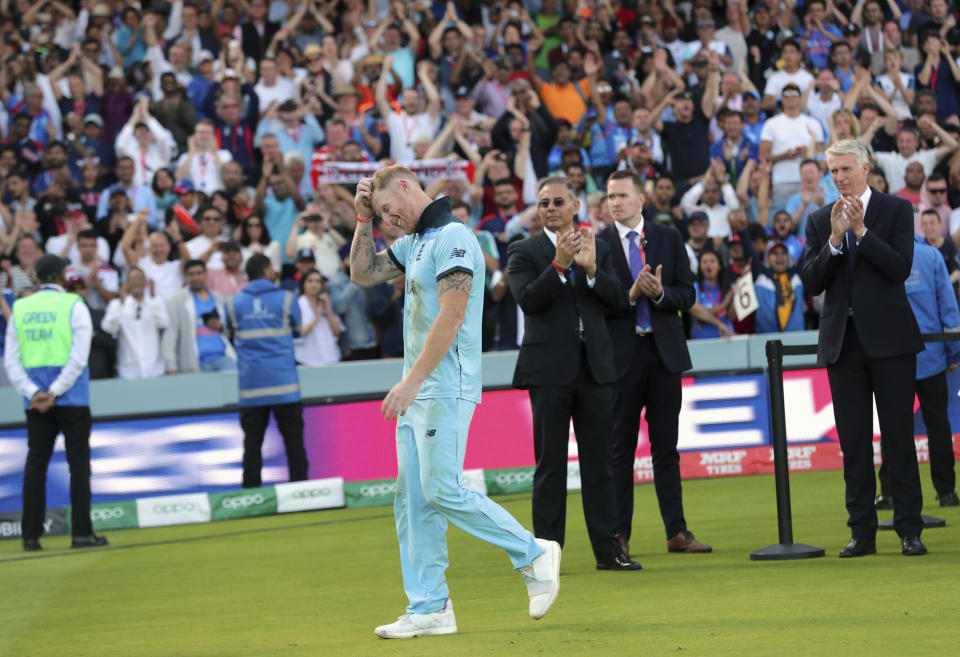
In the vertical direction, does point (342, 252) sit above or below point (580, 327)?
above

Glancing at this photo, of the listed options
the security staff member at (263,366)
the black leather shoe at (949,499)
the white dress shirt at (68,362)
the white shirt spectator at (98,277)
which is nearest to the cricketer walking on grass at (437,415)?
the black leather shoe at (949,499)

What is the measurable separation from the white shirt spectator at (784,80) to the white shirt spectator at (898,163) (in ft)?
6.67

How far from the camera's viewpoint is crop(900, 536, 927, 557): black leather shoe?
8.06m

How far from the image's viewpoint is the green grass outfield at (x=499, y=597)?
5918mm

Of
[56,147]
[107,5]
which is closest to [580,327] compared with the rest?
[56,147]

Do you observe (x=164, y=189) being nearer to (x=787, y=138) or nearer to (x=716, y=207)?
(x=716, y=207)

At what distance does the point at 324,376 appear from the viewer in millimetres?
15188

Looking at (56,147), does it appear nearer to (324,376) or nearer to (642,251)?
(324,376)

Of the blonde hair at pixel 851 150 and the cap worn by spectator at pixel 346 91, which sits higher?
the cap worn by spectator at pixel 346 91

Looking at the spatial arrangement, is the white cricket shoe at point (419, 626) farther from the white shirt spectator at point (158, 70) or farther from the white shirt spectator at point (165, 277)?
the white shirt spectator at point (158, 70)

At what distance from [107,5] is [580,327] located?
1466cm

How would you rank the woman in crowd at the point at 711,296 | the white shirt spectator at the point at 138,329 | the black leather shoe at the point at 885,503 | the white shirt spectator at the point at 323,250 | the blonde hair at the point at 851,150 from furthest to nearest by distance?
the white shirt spectator at the point at 323,250
the woman in crowd at the point at 711,296
the white shirt spectator at the point at 138,329
the black leather shoe at the point at 885,503
the blonde hair at the point at 851,150

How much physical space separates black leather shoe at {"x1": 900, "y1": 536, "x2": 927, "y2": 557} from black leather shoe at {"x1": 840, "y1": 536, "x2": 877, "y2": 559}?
201 millimetres

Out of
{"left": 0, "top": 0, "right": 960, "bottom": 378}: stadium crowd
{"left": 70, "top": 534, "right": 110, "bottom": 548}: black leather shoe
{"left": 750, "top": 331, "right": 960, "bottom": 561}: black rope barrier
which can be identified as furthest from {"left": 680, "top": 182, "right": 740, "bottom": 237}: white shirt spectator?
{"left": 70, "top": 534, "right": 110, "bottom": 548}: black leather shoe
